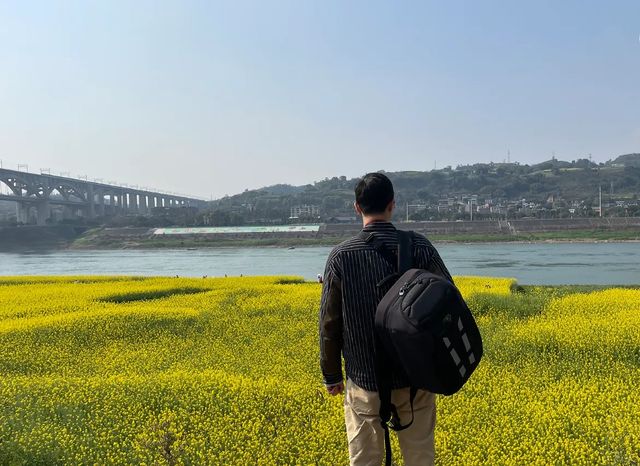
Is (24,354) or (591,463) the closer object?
(591,463)

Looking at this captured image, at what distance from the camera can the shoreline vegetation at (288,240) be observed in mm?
66562

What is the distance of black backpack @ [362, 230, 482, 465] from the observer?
2373 mm

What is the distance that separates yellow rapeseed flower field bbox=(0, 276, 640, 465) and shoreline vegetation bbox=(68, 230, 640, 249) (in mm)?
59576

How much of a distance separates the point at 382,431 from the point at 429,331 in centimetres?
85

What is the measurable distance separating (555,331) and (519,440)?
369 cm

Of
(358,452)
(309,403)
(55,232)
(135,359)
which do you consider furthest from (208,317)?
(55,232)

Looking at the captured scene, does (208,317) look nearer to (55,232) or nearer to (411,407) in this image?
(411,407)

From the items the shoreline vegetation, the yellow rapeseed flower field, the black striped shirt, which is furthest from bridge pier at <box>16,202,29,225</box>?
the black striped shirt

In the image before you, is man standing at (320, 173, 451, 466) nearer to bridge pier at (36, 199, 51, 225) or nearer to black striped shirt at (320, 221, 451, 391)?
black striped shirt at (320, 221, 451, 391)

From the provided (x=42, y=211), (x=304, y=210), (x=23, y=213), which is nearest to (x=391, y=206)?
(x=42, y=211)

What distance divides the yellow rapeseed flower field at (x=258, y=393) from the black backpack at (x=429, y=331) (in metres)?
1.84

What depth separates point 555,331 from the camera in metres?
7.54

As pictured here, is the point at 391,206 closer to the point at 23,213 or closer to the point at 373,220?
the point at 373,220

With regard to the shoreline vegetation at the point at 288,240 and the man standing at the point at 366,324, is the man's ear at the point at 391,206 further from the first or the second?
the shoreline vegetation at the point at 288,240
